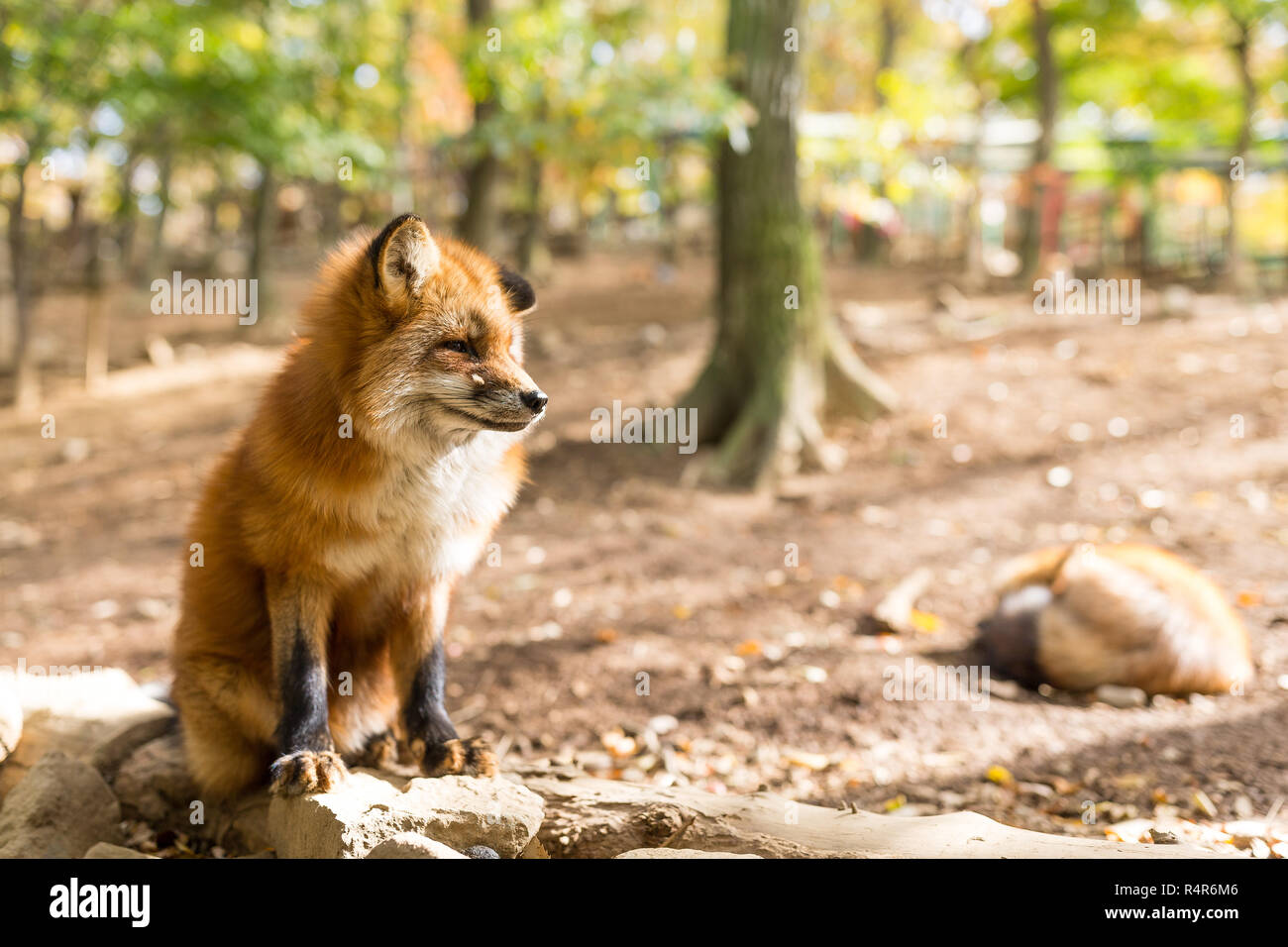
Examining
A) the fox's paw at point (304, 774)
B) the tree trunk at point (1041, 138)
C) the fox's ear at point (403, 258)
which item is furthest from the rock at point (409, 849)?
the tree trunk at point (1041, 138)

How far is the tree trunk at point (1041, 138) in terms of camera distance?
13883mm

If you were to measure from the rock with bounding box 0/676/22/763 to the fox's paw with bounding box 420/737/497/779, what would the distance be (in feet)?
4.97

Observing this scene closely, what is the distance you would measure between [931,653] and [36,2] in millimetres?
10181

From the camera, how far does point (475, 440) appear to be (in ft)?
9.66

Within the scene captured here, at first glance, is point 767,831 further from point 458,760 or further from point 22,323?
point 22,323

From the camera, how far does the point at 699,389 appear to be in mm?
8250

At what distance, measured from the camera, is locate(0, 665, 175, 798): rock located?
3.54 metres

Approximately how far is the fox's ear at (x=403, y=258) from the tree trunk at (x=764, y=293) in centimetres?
508

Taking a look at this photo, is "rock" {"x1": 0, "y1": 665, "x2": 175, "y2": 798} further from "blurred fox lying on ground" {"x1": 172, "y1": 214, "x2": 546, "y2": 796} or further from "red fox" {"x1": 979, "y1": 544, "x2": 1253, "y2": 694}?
"red fox" {"x1": 979, "y1": 544, "x2": 1253, "y2": 694}

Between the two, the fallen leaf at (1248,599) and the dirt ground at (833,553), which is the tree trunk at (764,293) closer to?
the dirt ground at (833,553)

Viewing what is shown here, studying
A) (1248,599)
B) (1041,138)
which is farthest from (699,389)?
(1041,138)

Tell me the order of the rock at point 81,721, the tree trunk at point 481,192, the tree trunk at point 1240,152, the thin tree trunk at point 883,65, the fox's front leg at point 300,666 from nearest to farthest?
the fox's front leg at point 300,666 → the rock at point 81,721 → the tree trunk at point 481,192 → the tree trunk at point 1240,152 → the thin tree trunk at point 883,65

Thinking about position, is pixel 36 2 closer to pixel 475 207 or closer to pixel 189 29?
pixel 189 29
